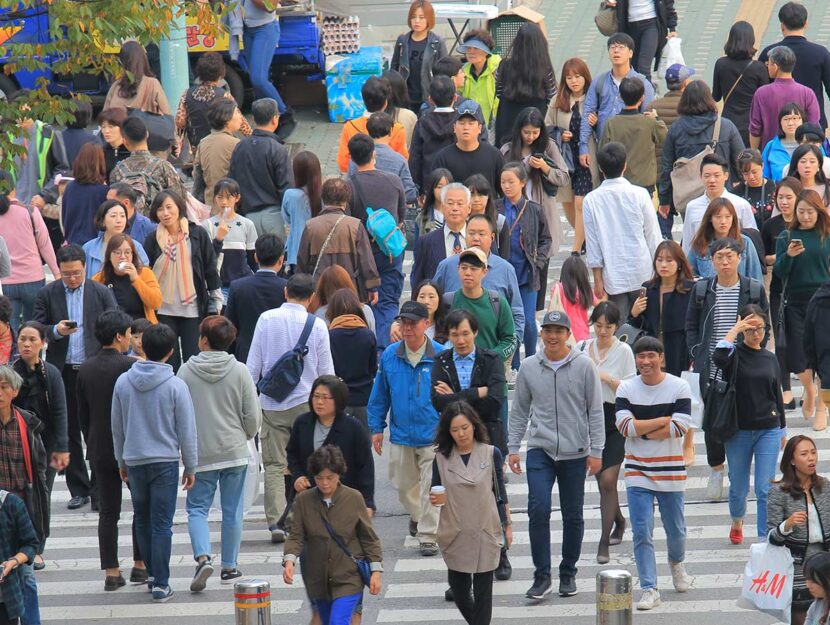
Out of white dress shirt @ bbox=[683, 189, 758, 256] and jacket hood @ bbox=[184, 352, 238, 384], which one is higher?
white dress shirt @ bbox=[683, 189, 758, 256]

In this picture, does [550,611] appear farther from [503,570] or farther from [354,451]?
[354,451]

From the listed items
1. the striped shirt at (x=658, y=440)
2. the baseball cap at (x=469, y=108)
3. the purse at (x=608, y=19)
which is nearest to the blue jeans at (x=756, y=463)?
the striped shirt at (x=658, y=440)

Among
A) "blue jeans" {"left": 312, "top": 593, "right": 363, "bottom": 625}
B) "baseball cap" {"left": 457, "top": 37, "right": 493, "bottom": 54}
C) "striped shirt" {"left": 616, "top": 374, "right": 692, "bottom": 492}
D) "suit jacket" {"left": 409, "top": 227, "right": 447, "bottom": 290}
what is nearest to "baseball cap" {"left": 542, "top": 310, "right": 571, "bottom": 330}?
"striped shirt" {"left": 616, "top": 374, "right": 692, "bottom": 492}

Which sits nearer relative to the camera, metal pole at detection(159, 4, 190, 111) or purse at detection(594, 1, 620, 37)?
metal pole at detection(159, 4, 190, 111)

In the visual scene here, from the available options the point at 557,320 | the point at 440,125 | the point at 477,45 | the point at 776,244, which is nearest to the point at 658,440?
the point at 557,320

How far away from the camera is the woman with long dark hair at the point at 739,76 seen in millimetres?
16500

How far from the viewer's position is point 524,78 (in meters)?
16.0

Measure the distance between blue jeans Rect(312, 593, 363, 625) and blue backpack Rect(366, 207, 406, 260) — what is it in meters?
4.74

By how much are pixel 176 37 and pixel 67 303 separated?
293 inches

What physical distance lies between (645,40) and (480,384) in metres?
10.1

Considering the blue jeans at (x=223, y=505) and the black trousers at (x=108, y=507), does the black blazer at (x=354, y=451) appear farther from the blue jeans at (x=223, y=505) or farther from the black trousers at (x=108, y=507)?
the black trousers at (x=108, y=507)

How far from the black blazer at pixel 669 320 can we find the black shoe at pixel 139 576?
3.82 metres

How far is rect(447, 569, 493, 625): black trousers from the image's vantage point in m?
9.57

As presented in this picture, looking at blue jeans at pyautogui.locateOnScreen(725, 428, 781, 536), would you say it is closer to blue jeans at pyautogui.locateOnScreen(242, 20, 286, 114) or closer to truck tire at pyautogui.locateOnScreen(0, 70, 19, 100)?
blue jeans at pyautogui.locateOnScreen(242, 20, 286, 114)
